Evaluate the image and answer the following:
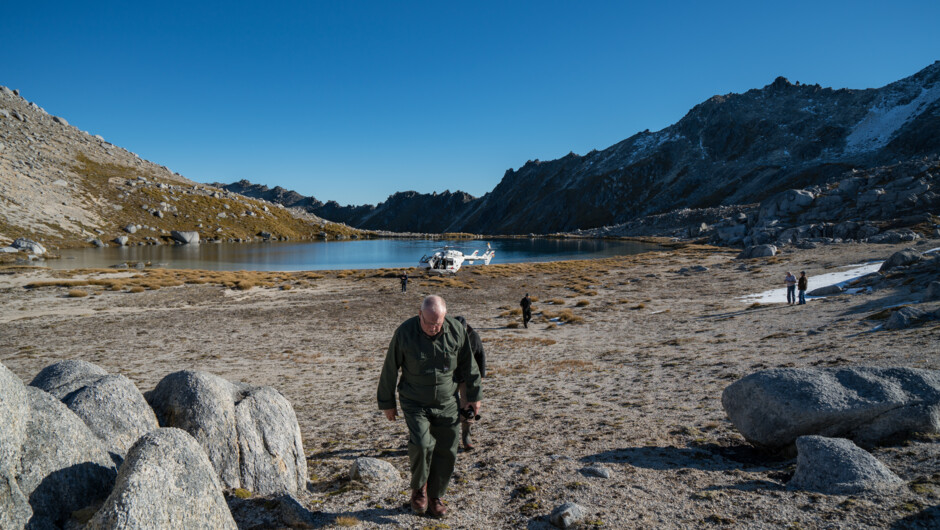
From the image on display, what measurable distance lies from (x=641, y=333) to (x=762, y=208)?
108 metres

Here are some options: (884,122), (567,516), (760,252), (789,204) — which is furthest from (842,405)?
(884,122)

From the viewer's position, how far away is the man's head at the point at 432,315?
5.52 metres

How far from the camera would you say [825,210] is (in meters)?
98.2

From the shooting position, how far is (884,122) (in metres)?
189

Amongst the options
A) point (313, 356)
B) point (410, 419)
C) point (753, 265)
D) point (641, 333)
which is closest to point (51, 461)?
point (410, 419)

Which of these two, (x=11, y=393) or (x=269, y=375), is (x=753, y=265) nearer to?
(x=269, y=375)

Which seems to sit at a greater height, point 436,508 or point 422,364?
point 422,364

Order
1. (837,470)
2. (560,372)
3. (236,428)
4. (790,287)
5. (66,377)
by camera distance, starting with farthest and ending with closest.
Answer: (790,287) → (560,372) → (66,377) → (236,428) → (837,470)

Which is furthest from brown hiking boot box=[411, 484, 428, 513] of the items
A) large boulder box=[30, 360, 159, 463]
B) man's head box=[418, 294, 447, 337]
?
large boulder box=[30, 360, 159, 463]

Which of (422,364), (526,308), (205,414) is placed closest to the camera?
(422,364)

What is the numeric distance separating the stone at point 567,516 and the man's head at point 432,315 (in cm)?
272

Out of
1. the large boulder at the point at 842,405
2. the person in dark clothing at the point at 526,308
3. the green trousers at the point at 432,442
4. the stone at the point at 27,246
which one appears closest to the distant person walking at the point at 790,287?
the person in dark clothing at the point at 526,308

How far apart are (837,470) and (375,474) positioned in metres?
6.41

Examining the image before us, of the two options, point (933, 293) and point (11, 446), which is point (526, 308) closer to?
point (933, 293)
